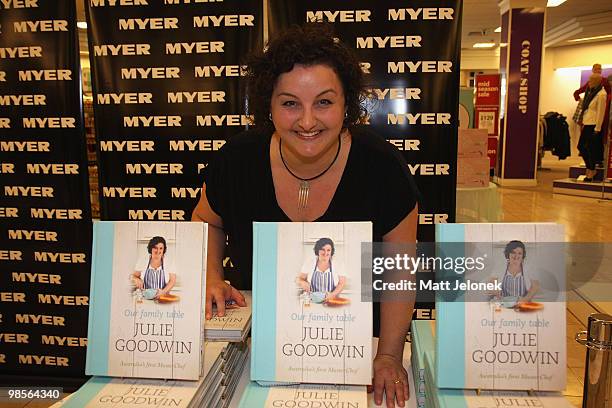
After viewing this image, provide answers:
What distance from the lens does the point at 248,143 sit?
5.15ft

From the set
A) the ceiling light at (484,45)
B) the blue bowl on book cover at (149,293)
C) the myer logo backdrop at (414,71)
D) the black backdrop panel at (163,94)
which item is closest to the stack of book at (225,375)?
the blue bowl on book cover at (149,293)

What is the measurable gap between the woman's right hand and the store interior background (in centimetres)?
70

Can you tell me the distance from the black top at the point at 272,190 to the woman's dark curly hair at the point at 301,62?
0.36ft

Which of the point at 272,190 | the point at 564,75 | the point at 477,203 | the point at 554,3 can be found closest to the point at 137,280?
the point at 272,190

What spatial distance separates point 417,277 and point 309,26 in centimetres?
76

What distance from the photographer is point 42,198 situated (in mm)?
3141

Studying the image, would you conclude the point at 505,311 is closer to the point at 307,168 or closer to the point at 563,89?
the point at 307,168

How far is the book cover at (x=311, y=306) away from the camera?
0.90m

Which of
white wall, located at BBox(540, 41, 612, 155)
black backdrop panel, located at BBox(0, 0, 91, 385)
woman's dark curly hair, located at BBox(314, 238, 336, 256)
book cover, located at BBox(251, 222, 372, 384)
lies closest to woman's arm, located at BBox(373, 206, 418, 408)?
book cover, located at BBox(251, 222, 372, 384)

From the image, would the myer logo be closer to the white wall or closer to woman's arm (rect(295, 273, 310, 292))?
the white wall

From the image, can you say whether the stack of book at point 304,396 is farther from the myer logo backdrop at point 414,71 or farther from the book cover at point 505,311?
the myer logo backdrop at point 414,71

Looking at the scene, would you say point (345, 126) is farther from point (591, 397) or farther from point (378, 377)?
point (591, 397)

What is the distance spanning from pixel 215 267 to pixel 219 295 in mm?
210

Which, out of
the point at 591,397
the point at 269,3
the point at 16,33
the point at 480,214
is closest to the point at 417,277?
the point at 591,397
